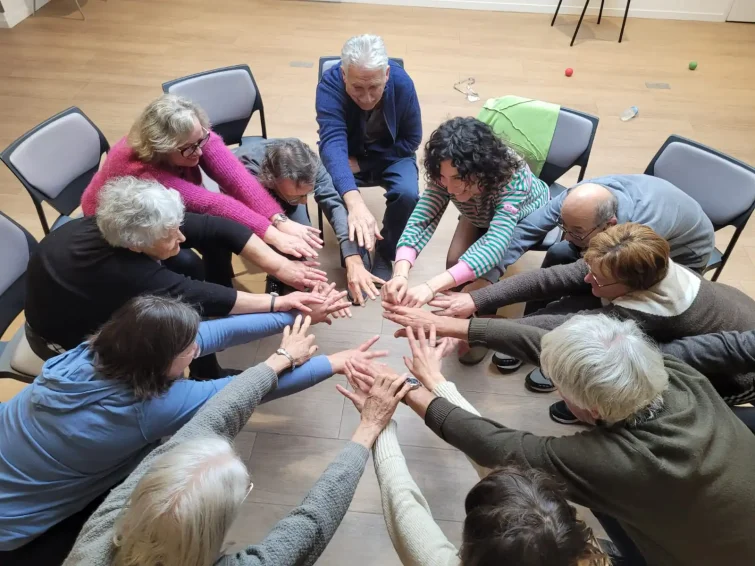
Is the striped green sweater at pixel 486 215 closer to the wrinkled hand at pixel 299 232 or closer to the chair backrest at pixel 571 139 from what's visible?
the chair backrest at pixel 571 139

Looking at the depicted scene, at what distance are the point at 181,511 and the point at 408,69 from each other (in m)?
4.65

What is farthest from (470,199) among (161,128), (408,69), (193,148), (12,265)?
(408,69)

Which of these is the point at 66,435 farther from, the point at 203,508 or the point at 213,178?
the point at 213,178

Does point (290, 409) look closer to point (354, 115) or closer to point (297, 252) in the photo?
point (297, 252)

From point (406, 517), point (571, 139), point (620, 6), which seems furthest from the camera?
point (620, 6)

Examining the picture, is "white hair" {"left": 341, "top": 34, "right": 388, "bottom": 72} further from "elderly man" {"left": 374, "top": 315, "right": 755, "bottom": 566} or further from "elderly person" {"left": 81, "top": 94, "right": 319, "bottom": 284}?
"elderly man" {"left": 374, "top": 315, "right": 755, "bottom": 566}

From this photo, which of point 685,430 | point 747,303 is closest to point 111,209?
point 685,430

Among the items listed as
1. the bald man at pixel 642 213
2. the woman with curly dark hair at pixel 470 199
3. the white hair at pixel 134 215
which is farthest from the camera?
the woman with curly dark hair at pixel 470 199

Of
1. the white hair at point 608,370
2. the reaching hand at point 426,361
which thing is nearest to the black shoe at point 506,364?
the reaching hand at point 426,361

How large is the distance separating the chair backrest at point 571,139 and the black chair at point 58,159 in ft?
7.60

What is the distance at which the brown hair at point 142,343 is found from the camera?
1.49 m

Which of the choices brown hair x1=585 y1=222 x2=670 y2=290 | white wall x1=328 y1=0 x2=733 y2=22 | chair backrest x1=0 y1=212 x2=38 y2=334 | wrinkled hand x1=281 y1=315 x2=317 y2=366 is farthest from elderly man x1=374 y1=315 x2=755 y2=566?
white wall x1=328 y1=0 x2=733 y2=22

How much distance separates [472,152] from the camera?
2.22 m

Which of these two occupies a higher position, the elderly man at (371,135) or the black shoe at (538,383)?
the elderly man at (371,135)
